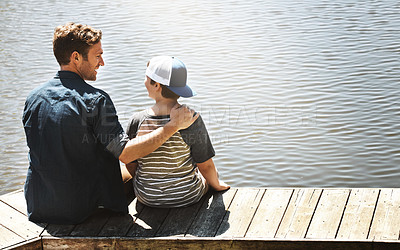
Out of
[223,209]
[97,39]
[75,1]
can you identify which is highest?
[97,39]

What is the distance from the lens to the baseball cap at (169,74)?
3.29m

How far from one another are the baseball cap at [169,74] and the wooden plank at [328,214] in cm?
100

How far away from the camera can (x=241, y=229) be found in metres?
3.36

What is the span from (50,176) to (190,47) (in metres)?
5.77

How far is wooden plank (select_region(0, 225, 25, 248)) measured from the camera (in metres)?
3.32

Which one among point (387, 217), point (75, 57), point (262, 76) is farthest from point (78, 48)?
point (262, 76)

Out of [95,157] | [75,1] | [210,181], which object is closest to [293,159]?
[210,181]

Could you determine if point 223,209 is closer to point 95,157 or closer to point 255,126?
point 95,157

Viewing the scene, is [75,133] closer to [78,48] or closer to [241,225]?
[78,48]

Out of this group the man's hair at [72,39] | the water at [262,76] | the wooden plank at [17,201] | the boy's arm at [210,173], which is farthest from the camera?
the water at [262,76]

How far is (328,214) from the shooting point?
346 cm

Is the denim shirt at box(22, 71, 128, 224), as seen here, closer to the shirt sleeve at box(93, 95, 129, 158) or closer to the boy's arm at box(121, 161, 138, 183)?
the shirt sleeve at box(93, 95, 129, 158)

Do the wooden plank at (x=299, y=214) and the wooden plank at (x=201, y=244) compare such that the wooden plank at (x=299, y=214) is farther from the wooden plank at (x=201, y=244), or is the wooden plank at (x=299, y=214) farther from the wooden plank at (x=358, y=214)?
the wooden plank at (x=358, y=214)

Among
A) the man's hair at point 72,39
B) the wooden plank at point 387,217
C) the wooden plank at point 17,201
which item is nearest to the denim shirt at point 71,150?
the man's hair at point 72,39
